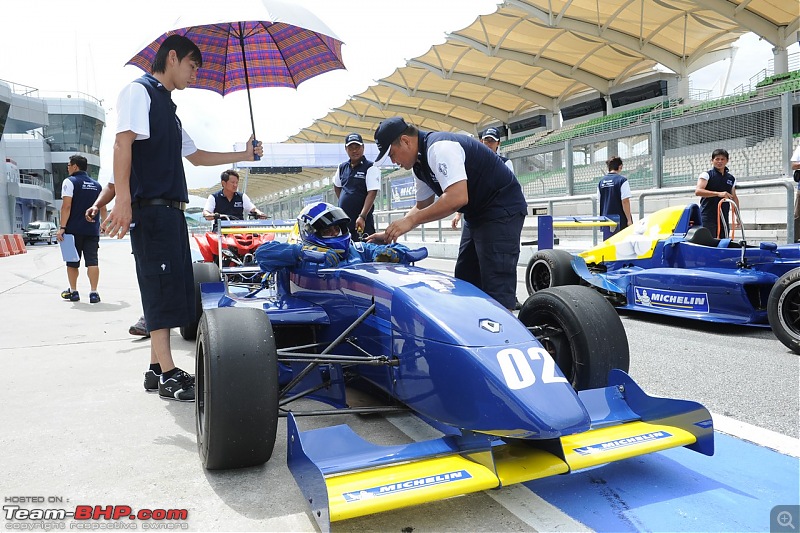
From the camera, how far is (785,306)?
15.8 feet

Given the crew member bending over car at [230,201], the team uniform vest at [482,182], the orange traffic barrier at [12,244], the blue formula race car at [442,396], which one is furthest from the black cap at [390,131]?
the orange traffic barrier at [12,244]

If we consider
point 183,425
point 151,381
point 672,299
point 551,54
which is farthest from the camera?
point 551,54

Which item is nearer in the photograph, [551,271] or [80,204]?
[551,271]

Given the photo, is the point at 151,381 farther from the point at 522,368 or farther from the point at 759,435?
the point at 759,435

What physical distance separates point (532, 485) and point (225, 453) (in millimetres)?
1296

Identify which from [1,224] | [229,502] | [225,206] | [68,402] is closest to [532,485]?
[229,502]

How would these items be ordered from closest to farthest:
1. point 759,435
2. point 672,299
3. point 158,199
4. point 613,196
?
point 759,435
point 158,199
point 672,299
point 613,196

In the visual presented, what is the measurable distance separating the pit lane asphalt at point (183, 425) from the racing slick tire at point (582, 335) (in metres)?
0.82

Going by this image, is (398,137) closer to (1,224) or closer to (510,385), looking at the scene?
(510,385)

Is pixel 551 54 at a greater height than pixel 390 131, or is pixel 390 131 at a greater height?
pixel 551 54

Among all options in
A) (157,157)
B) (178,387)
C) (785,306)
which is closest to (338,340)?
(178,387)

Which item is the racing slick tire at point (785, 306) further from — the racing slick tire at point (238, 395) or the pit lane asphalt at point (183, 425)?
the racing slick tire at point (238, 395)

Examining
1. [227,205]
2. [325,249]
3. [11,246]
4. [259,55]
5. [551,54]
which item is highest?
[551,54]

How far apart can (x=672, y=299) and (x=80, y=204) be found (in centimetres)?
733
